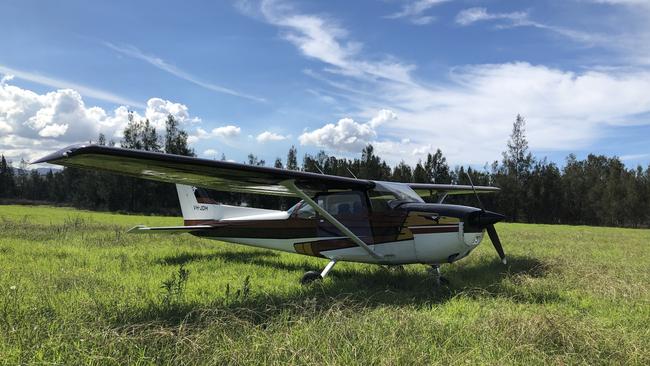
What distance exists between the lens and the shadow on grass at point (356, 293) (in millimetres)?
4953

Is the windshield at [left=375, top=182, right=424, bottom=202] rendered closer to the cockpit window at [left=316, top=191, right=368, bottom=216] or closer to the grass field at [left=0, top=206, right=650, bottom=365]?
the cockpit window at [left=316, top=191, right=368, bottom=216]

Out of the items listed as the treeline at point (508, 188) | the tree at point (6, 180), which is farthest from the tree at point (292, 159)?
the tree at point (6, 180)

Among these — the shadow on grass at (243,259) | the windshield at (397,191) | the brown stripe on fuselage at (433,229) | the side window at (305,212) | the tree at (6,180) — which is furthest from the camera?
the tree at (6,180)

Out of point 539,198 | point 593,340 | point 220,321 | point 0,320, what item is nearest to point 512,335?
point 593,340

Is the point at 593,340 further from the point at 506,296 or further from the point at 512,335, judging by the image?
the point at 506,296

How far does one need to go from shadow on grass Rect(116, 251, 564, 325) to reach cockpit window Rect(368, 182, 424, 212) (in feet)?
4.31

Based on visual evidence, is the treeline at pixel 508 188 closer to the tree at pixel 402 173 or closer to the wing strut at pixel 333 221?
the tree at pixel 402 173

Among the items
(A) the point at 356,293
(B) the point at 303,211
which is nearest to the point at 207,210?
(B) the point at 303,211

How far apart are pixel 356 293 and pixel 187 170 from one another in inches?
119

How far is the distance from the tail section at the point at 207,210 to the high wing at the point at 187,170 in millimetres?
1477

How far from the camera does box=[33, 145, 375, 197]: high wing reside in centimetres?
461

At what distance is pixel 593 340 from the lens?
159 inches

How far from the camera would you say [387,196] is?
A: 8328mm

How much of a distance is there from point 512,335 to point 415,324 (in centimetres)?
92
